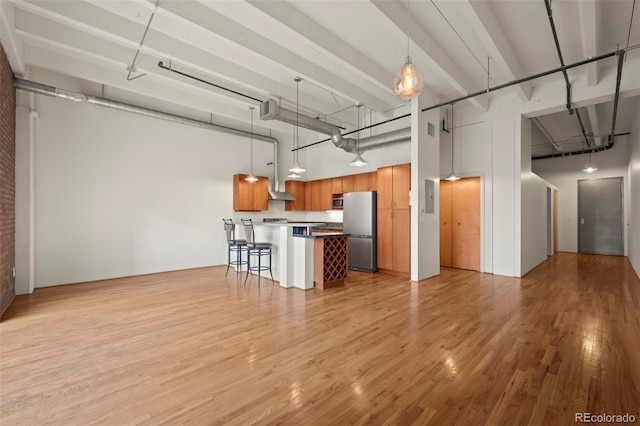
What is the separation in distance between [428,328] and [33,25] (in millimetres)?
6386

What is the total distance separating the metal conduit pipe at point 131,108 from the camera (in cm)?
454

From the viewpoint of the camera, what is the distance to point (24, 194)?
15.5ft

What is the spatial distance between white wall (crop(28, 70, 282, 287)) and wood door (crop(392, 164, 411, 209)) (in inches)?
174

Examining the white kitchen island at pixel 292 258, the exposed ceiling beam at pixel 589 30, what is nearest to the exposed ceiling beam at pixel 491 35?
the exposed ceiling beam at pixel 589 30

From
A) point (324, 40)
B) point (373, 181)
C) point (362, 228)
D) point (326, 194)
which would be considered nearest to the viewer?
point (324, 40)

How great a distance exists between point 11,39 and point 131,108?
2.17m

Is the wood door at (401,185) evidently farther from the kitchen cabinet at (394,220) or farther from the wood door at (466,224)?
the wood door at (466,224)

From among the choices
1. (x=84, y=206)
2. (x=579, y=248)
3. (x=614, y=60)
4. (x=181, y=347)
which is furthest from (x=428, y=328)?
(x=579, y=248)

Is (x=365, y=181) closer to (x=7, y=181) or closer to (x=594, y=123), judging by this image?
(x=594, y=123)

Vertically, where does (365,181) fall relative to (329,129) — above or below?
below

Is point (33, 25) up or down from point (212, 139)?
up

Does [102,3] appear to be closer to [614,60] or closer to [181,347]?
[181,347]

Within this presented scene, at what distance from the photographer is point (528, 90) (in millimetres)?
5699

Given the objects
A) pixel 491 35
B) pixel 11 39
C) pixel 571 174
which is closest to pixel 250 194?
pixel 11 39
